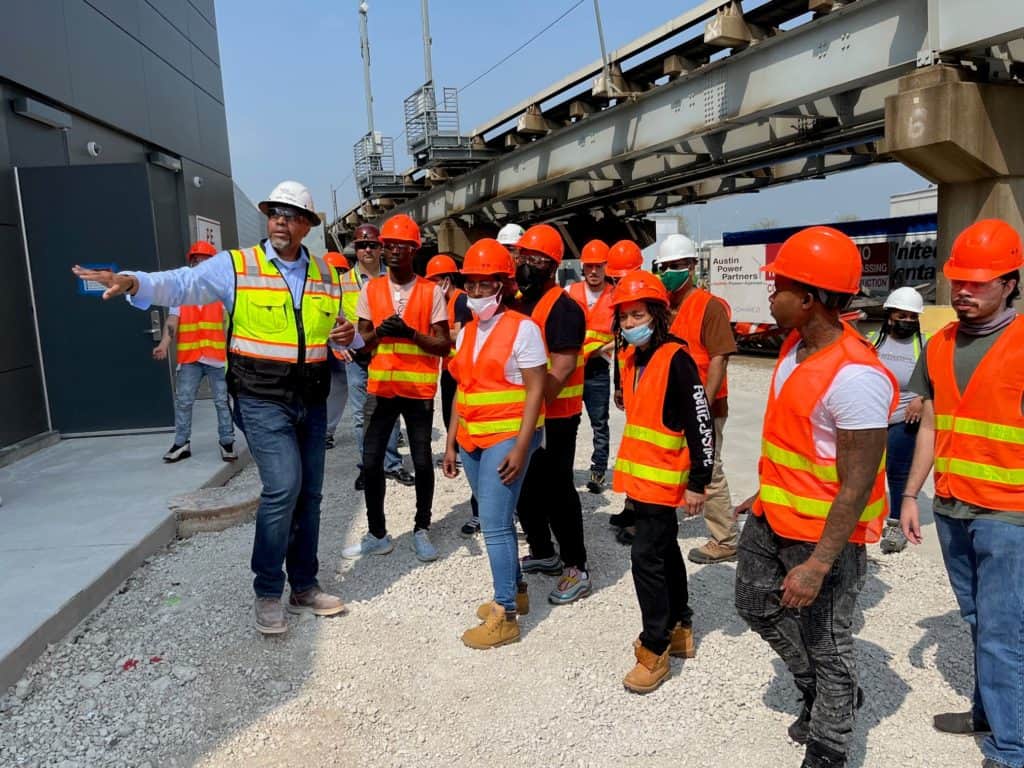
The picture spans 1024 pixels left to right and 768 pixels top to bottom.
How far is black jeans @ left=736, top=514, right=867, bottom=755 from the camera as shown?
2.46m

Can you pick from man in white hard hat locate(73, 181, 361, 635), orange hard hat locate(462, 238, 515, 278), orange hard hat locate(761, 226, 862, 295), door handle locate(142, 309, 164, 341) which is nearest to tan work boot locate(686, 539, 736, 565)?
orange hard hat locate(462, 238, 515, 278)

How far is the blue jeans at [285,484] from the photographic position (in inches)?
137

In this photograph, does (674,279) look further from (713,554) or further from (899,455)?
(899,455)

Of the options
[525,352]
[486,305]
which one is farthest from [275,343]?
[525,352]

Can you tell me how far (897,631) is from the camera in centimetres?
369

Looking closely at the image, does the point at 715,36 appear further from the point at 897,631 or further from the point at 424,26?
the point at 424,26

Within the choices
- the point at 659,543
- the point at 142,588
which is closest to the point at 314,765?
the point at 659,543

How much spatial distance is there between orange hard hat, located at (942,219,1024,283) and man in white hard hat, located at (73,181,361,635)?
8.74 feet

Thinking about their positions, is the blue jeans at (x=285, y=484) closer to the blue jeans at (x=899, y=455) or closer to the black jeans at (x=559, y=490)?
the black jeans at (x=559, y=490)

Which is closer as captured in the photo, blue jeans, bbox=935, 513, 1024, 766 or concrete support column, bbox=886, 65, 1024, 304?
blue jeans, bbox=935, 513, 1024, 766

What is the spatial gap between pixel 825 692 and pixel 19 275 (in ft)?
25.9

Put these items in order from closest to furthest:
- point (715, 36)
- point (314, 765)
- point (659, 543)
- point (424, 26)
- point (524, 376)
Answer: point (314, 765) < point (659, 543) < point (524, 376) < point (715, 36) < point (424, 26)

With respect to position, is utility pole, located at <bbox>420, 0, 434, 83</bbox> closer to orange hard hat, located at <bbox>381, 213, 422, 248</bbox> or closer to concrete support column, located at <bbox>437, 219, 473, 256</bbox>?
concrete support column, located at <bbox>437, 219, 473, 256</bbox>

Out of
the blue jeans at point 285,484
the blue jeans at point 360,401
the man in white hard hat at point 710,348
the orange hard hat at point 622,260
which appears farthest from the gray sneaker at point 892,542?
the blue jeans at point 360,401
